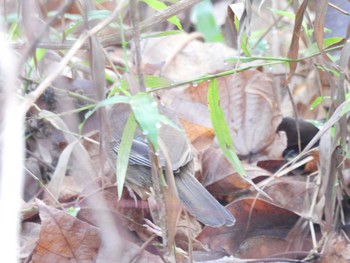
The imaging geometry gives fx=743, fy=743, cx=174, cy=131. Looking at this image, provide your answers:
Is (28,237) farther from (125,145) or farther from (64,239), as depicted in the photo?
(125,145)

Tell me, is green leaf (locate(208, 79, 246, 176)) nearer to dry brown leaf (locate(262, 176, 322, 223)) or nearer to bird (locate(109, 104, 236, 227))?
bird (locate(109, 104, 236, 227))

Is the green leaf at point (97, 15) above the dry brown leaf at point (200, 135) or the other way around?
above

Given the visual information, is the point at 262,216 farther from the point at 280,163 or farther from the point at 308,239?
the point at 280,163

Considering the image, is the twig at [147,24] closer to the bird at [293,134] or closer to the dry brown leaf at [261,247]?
the dry brown leaf at [261,247]

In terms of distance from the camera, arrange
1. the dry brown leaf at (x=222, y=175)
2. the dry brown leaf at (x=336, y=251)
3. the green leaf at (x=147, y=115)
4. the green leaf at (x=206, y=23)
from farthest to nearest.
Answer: the green leaf at (x=206, y=23), the dry brown leaf at (x=222, y=175), the dry brown leaf at (x=336, y=251), the green leaf at (x=147, y=115)

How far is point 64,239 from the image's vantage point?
2148mm

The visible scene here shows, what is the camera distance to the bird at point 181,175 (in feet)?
7.47

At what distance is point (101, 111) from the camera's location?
5.69 ft

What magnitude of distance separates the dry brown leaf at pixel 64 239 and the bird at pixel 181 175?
12.1 inches

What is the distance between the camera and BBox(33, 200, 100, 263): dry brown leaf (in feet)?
6.95

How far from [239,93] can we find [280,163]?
38 cm

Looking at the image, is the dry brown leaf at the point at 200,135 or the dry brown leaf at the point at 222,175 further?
the dry brown leaf at the point at 200,135

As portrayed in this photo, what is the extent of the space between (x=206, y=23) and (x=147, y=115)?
298 cm

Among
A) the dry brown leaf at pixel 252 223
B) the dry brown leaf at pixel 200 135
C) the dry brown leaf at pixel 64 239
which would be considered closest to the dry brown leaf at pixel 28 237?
the dry brown leaf at pixel 64 239
